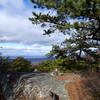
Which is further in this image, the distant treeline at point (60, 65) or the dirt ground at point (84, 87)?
the distant treeline at point (60, 65)

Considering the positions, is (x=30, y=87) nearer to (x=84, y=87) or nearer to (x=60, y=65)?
(x=84, y=87)

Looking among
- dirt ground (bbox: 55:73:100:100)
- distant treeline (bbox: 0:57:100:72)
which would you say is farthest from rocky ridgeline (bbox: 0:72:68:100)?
distant treeline (bbox: 0:57:100:72)

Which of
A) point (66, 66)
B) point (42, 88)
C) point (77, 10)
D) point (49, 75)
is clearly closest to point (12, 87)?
point (42, 88)

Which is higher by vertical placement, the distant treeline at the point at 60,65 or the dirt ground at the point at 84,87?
the distant treeline at the point at 60,65

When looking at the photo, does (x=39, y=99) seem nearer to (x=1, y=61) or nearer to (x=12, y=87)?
(x=12, y=87)

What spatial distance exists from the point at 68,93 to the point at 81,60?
3234mm

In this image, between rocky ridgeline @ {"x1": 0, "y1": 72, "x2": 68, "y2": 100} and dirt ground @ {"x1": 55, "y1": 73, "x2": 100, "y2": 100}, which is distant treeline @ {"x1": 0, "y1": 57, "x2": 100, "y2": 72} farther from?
rocky ridgeline @ {"x1": 0, "y1": 72, "x2": 68, "y2": 100}

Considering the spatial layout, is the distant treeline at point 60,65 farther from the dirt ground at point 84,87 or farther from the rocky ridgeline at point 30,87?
the rocky ridgeline at point 30,87

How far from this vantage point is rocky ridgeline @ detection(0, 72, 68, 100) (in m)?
9.98

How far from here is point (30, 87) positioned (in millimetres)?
10336

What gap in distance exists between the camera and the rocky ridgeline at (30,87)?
9.98 m

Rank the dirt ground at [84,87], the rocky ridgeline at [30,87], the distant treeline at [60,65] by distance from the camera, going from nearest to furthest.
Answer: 1. the rocky ridgeline at [30,87]
2. the dirt ground at [84,87]
3. the distant treeline at [60,65]

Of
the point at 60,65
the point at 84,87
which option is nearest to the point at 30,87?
the point at 84,87

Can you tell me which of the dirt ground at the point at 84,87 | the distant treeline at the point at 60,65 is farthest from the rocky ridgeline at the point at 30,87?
the distant treeline at the point at 60,65
